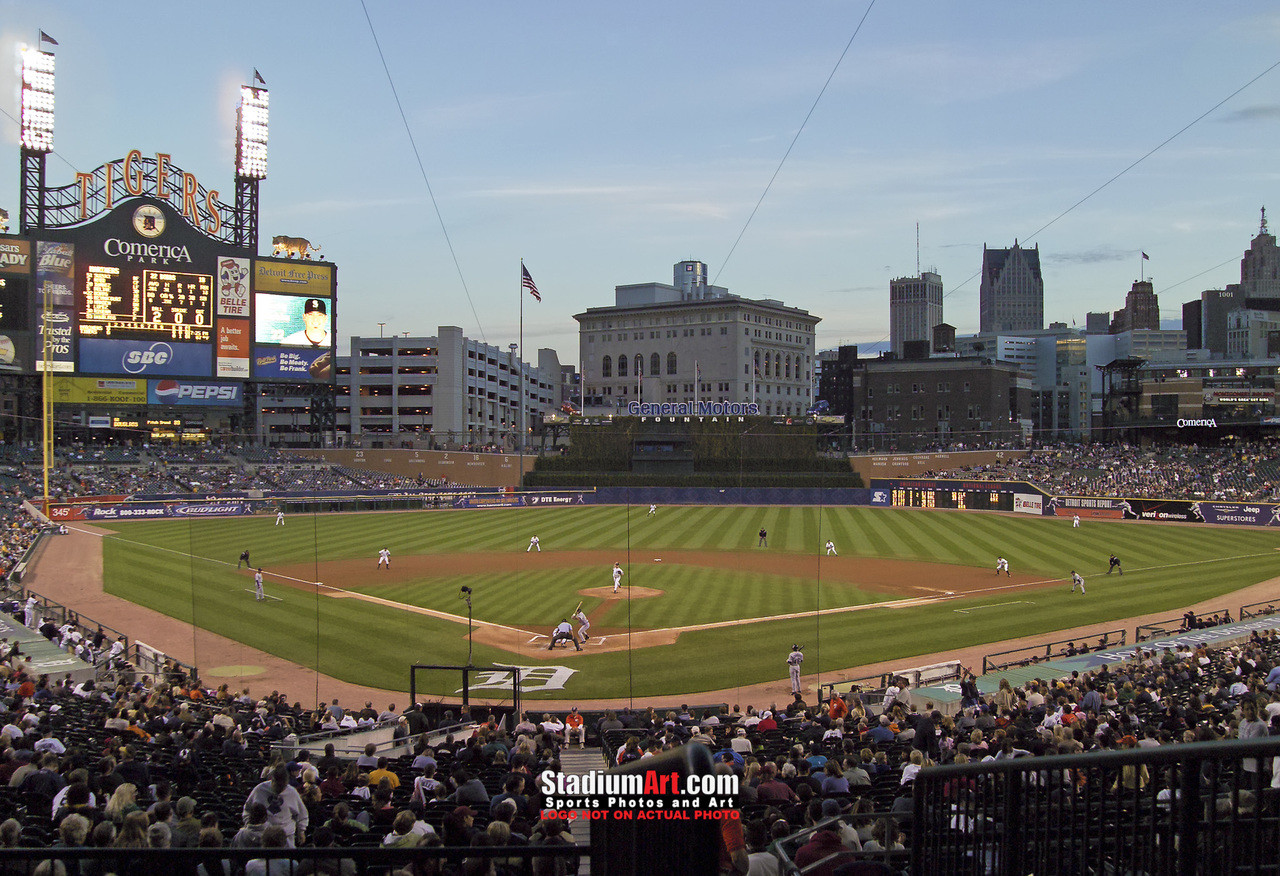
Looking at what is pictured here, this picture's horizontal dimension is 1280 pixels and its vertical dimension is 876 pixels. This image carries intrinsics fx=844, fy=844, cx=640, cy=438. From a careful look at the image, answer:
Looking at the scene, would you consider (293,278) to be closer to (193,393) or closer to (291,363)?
(291,363)

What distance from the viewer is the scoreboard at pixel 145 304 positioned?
232 ft

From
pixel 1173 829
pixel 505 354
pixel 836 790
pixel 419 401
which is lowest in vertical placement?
pixel 836 790

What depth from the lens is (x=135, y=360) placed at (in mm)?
72250

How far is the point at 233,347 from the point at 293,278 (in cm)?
828

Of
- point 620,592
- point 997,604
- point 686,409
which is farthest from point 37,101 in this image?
point 997,604

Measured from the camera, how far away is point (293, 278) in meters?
78.0

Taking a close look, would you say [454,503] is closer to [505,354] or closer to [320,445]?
[320,445]

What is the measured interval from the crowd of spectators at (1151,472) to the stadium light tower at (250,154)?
68.5 meters

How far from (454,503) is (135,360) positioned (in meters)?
31.2

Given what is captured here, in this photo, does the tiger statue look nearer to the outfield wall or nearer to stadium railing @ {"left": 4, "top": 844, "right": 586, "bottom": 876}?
the outfield wall

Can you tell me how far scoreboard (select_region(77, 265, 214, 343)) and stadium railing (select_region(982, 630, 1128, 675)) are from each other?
2828 inches

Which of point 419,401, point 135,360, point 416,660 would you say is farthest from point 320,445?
point 416,660

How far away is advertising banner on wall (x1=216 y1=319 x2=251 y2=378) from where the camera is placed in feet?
248

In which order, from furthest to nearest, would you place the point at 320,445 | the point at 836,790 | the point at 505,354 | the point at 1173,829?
the point at 505,354, the point at 320,445, the point at 836,790, the point at 1173,829
